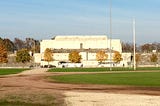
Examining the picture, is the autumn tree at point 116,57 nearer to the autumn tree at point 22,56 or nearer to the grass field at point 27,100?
the autumn tree at point 22,56

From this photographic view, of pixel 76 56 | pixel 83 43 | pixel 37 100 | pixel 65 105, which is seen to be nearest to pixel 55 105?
pixel 65 105

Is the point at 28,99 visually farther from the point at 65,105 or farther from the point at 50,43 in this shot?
the point at 50,43

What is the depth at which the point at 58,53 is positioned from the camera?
146 metres

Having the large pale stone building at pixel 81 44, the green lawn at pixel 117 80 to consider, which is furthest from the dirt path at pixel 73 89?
the large pale stone building at pixel 81 44

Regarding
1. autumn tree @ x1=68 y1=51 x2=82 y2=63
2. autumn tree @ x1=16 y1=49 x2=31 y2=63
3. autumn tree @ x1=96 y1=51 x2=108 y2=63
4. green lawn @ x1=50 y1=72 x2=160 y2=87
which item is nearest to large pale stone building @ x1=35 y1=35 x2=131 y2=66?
autumn tree @ x1=16 y1=49 x2=31 y2=63

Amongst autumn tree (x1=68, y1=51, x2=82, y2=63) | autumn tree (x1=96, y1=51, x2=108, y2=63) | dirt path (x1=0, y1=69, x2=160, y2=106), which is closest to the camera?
dirt path (x1=0, y1=69, x2=160, y2=106)

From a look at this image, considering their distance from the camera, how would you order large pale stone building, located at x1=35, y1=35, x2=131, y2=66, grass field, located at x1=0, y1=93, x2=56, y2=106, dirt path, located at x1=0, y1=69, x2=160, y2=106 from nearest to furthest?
1. grass field, located at x1=0, y1=93, x2=56, y2=106
2. dirt path, located at x1=0, y1=69, x2=160, y2=106
3. large pale stone building, located at x1=35, y1=35, x2=131, y2=66

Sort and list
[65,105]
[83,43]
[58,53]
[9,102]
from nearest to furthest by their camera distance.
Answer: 1. [65,105]
2. [9,102]
3. [58,53]
4. [83,43]

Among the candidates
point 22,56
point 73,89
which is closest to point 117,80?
point 73,89

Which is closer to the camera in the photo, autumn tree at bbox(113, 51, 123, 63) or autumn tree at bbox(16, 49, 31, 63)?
autumn tree at bbox(113, 51, 123, 63)

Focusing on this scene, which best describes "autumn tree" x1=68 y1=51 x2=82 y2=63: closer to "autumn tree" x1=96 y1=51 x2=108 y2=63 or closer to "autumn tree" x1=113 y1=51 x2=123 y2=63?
"autumn tree" x1=96 y1=51 x2=108 y2=63

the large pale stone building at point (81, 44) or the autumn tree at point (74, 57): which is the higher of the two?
the large pale stone building at point (81, 44)

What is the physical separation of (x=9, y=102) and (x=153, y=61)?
133 meters

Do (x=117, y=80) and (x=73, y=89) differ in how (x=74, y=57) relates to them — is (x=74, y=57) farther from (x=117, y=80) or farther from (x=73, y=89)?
(x=73, y=89)
